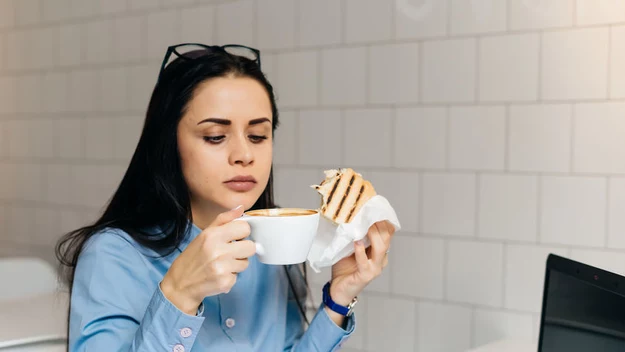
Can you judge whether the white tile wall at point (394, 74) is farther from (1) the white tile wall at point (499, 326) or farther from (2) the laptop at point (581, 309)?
(2) the laptop at point (581, 309)

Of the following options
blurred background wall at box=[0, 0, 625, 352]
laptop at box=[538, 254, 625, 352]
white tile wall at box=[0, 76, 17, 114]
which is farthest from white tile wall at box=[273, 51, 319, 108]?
white tile wall at box=[0, 76, 17, 114]

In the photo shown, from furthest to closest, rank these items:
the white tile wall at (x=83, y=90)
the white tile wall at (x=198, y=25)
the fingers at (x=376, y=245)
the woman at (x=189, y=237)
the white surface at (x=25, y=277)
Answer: the white tile wall at (x=83, y=90), the white tile wall at (x=198, y=25), the white surface at (x=25, y=277), the fingers at (x=376, y=245), the woman at (x=189, y=237)

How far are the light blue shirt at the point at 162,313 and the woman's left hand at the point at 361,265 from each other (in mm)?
52

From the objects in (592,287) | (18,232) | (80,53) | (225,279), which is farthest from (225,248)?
(18,232)

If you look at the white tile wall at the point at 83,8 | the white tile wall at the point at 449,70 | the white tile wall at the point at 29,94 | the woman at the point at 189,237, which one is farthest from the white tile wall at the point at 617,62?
the white tile wall at the point at 29,94

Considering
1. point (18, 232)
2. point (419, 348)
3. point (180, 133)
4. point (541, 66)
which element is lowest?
point (419, 348)

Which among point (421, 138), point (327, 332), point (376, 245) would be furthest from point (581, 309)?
point (421, 138)

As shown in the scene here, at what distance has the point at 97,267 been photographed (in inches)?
41.4

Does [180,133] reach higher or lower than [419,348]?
higher

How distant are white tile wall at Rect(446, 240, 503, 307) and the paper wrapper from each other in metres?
0.51

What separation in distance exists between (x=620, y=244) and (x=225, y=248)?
862mm

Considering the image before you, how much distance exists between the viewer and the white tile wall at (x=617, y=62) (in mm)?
1377

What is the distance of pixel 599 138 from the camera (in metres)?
1.40

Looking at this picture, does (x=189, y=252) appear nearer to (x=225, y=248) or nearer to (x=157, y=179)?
Result: (x=225, y=248)
